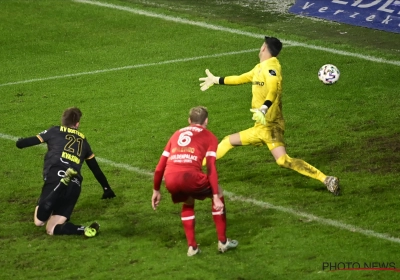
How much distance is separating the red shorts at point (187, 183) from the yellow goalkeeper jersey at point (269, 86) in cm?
230

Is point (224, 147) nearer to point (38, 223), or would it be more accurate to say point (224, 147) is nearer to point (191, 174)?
point (191, 174)

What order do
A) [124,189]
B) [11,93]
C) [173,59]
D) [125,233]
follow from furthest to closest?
[173,59]
[11,93]
[124,189]
[125,233]

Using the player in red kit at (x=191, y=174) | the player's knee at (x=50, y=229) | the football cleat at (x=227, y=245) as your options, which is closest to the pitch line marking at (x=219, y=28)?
the football cleat at (x=227, y=245)

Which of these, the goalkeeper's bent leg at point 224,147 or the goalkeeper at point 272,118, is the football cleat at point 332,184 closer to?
the goalkeeper at point 272,118

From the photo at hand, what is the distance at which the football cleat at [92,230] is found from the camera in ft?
35.6

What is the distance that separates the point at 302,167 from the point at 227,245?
2.25 meters

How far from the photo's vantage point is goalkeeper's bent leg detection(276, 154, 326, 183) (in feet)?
39.6

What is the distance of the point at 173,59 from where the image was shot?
1889 centimetres

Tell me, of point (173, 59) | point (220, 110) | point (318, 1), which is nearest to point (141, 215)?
point (220, 110)

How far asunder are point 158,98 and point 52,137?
540 centimetres

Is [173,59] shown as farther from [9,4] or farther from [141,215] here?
[141,215]

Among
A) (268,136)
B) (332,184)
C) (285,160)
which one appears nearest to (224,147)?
(268,136)

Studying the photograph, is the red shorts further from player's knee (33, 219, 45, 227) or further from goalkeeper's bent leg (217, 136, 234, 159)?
goalkeeper's bent leg (217, 136, 234, 159)

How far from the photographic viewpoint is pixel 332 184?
11922 mm
